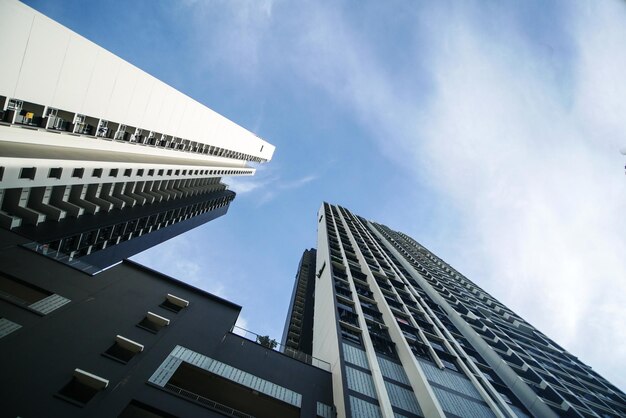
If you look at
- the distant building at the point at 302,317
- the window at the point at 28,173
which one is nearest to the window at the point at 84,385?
the window at the point at 28,173

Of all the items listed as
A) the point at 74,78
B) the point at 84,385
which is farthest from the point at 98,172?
the point at 84,385

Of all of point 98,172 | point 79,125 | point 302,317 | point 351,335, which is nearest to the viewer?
point 79,125

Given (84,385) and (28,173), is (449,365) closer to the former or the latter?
(84,385)

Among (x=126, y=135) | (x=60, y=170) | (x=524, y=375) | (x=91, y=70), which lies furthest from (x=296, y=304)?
(x=91, y=70)

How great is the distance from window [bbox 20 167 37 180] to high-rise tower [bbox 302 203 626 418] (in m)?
26.4

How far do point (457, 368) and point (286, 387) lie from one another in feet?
58.6

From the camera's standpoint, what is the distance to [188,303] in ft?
80.0

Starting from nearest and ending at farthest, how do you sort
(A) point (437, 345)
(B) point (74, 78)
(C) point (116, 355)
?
(C) point (116, 355)
(B) point (74, 78)
(A) point (437, 345)

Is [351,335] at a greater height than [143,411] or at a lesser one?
greater

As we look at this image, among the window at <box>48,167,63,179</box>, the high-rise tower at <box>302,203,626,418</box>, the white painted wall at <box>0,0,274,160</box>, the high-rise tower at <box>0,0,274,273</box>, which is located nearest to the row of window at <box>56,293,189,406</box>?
the high-rise tower at <box>0,0,274,273</box>

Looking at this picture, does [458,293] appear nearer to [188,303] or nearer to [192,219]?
[188,303]

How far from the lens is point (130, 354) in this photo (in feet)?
58.9

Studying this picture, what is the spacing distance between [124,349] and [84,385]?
302 centimetres

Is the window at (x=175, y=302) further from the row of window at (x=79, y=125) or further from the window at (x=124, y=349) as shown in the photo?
the row of window at (x=79, y=125)
